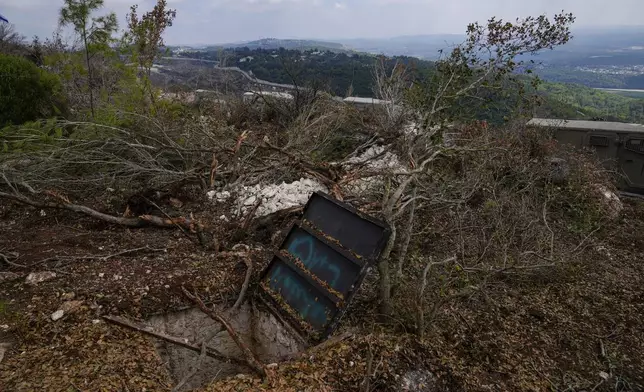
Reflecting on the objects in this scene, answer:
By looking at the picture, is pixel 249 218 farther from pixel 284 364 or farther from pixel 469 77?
pixel 469 77

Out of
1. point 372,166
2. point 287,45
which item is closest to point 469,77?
point 372,166

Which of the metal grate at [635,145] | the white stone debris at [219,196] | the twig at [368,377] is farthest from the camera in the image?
the metal grate at [635,145]

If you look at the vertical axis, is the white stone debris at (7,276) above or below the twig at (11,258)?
below

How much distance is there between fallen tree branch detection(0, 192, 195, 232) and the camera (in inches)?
176

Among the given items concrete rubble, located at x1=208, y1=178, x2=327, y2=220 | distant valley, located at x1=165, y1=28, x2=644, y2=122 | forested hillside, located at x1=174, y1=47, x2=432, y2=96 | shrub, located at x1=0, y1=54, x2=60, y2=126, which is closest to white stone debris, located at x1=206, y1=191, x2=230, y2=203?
concrete rubble, located at x1=208, y1=178, x2=327, y2=220

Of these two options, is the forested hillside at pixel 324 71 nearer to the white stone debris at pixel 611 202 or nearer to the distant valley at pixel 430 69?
the distant valley at pixel 430 69

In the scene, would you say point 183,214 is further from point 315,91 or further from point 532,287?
point 315,91

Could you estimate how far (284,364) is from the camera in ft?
8.81

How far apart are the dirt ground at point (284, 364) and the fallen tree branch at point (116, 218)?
0.11 m

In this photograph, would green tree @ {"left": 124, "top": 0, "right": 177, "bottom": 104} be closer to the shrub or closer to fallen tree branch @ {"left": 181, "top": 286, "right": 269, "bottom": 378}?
the shrub

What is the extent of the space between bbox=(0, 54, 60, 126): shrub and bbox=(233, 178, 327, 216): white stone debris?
3.78 m

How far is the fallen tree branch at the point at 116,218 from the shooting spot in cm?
446

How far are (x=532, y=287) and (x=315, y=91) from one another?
6.27 m

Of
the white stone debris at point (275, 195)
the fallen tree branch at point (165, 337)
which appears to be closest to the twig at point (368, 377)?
the fallen tree branch at point (165, 337)
